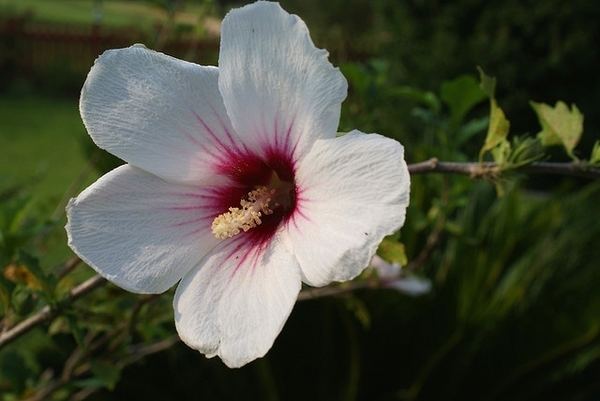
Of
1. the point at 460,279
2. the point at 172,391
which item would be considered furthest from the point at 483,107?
the point at 172,391

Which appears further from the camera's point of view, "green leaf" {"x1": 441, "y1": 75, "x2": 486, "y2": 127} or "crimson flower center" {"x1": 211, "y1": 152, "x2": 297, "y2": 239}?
"green leaf" {"x1": 441, "y1": 75, "x2": 486, "y2": 127}

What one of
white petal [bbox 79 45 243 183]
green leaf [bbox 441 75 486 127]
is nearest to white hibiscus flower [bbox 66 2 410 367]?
white petal [bbox 79 45 243 183]

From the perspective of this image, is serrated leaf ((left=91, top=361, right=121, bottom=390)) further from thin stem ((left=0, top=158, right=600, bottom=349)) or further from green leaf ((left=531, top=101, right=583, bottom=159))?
green leaf ((left=531, top=101, right=583, bottom=159))

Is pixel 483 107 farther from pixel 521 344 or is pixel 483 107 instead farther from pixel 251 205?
pixel 251 205

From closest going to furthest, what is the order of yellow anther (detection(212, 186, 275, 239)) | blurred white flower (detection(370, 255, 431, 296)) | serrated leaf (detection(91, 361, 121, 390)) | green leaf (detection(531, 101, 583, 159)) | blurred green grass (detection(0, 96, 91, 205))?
yellow anther (detection(212, 186, 275, 239))
green leaf (detection(531, 101, 583, 159))
serrated leaf (detection(91, 361, 121, 390))
blurred white flower (detection(370, 255, 431, 296))
blurred green grass (detection(0, 96, 91, 205))

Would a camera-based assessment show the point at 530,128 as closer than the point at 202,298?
No
